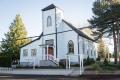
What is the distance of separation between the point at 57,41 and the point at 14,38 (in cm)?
2207

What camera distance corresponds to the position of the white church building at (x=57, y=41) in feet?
125

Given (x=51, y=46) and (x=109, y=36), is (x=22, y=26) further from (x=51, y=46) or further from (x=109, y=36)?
(x=109, y=36)

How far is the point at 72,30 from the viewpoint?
38.7 metres

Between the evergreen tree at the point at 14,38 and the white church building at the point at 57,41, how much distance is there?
15.8 metres

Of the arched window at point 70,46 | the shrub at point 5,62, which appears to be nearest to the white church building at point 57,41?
Answer: the arched window at point 70,46

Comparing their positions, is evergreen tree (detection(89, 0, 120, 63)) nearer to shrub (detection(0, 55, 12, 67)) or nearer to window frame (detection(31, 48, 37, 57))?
window frame (detection(31, 48, 37, 57))

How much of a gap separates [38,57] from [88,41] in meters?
8.77

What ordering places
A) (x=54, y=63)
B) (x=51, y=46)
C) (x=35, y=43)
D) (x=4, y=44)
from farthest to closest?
(x=4, y=44) → (x=35, y=43) → (x=51, y=46) → (x=54, y=63)

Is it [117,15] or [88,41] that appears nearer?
[117,15]

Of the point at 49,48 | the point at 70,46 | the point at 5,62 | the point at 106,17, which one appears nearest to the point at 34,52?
the point at 49,48

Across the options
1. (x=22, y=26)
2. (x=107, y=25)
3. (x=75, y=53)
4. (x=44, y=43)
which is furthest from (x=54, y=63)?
(x=22, y=26)

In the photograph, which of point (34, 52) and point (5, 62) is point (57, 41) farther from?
point (5, 62)

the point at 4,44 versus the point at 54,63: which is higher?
the point at 4,44

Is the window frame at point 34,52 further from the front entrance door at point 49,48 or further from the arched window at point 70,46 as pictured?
the arched window at point 70,46
